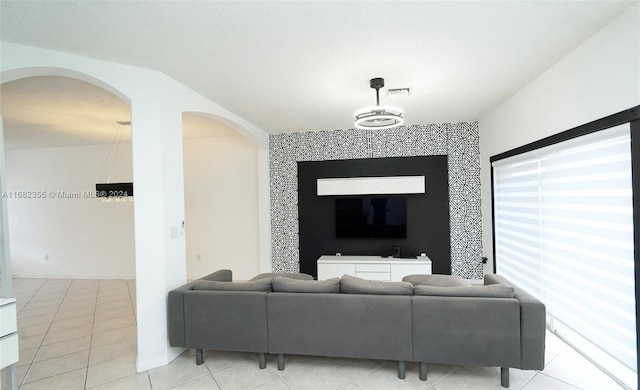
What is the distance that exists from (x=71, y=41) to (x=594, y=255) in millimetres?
4599

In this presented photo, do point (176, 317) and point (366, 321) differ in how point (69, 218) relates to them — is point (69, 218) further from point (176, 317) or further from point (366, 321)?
point (366, 321)

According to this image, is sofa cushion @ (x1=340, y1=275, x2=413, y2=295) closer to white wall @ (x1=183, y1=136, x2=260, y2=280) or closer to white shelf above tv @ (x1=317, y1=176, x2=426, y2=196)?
white shelf above tv @ (x1=317, y1=176, x2=426, y2=196)

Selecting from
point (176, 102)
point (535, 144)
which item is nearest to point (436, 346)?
point (535, 144)

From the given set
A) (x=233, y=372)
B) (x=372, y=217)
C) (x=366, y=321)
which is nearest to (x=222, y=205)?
(x=372, y=217)

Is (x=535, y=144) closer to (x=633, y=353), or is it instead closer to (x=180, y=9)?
(x=633, y=353)

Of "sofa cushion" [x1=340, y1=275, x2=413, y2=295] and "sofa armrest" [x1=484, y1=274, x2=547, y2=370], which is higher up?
"sofa cushion" [x1=340, y1=275, x2=413, y2=295]

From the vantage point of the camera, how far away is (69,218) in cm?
660

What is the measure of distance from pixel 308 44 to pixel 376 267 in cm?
373

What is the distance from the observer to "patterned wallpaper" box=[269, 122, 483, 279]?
5.32m

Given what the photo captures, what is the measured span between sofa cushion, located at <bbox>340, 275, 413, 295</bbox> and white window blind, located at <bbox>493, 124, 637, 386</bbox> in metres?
1.53

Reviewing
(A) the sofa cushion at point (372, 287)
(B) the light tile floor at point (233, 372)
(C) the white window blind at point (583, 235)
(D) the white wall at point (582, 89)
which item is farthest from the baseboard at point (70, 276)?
(D) the white wall at point (582, 89)

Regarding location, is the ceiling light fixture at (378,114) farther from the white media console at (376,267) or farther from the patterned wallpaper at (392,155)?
the white media console at (376,267)

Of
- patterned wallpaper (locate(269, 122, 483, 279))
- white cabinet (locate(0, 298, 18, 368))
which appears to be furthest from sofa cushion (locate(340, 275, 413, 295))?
patterned wallpaper (locate(269, 122, 483, 279))

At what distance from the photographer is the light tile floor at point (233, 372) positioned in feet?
8.31
